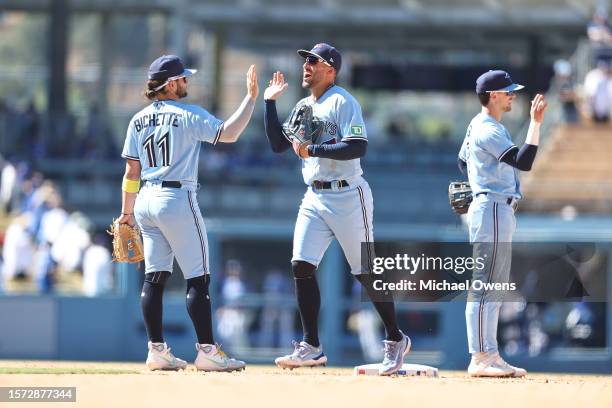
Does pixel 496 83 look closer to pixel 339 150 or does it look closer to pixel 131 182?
pixel 339 150

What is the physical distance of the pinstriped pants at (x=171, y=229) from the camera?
8.10 meters

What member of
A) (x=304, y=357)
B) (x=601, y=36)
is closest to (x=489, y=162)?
(x=304, y=357)

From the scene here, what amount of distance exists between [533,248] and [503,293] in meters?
6.37

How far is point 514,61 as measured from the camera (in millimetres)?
34125

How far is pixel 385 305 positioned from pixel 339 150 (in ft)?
3.14

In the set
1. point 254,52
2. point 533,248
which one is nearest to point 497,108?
point 533,248

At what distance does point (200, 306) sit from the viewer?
8203 millimetres

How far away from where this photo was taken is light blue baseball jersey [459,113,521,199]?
8.22 meters

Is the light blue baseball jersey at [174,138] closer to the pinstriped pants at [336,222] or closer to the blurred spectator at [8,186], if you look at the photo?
the pinstriped pants at [336,222]

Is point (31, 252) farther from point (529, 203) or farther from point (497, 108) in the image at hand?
point (497, 108)

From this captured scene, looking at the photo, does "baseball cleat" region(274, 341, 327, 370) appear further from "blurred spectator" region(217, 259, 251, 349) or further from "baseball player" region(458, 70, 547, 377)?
"blurred spectator" region(217, 259, 251, 349)

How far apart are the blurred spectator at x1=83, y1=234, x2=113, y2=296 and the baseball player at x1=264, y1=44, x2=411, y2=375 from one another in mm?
7624

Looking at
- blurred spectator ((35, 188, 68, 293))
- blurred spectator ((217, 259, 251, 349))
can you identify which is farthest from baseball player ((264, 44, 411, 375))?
blurred spectator ((35, 188, 68, 293))

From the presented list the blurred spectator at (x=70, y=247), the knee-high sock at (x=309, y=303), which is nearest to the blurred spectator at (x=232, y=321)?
the blurred spectator at (x=70, y=247)
